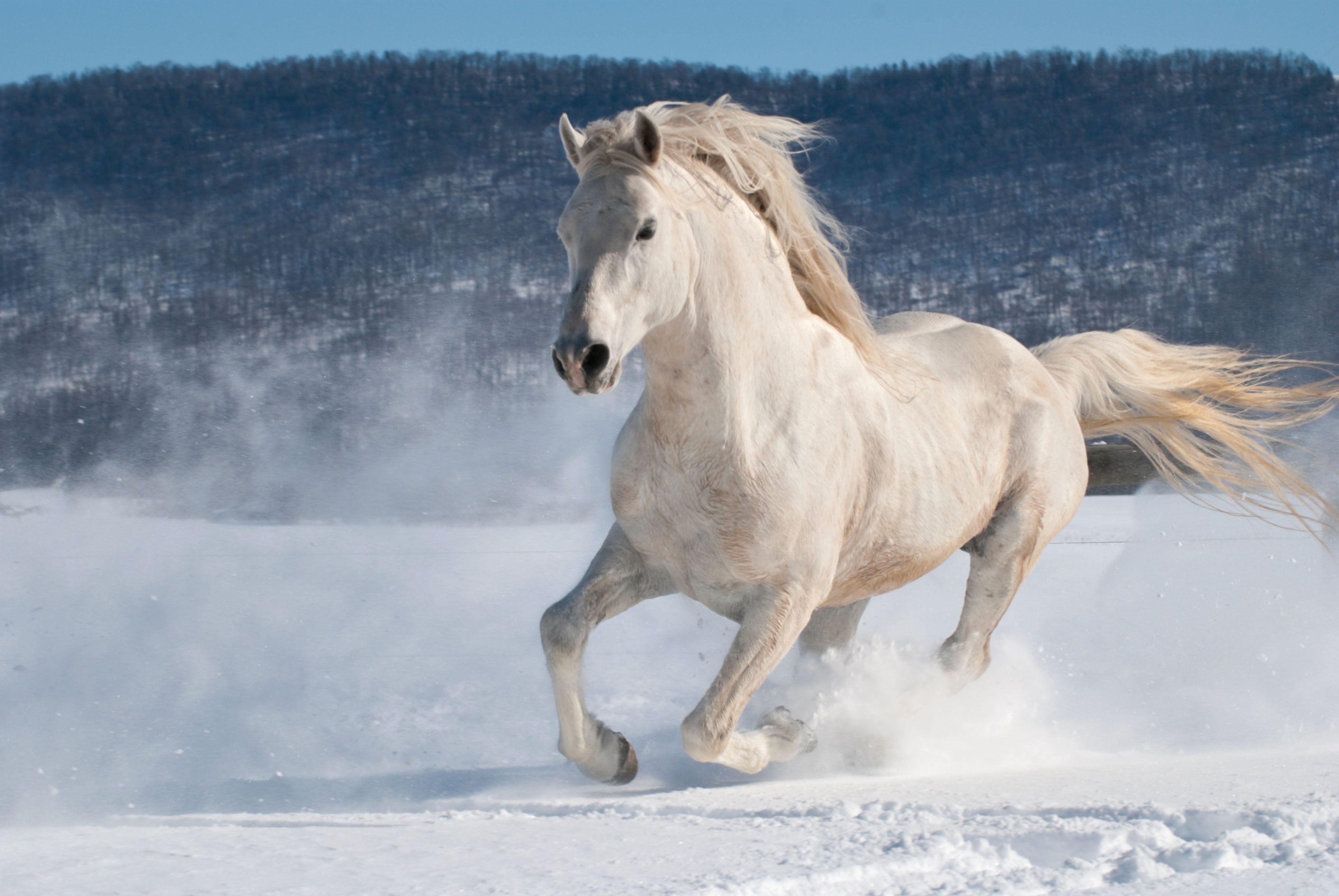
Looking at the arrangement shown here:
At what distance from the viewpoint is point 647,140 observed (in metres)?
1.89

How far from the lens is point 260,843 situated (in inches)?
66.8

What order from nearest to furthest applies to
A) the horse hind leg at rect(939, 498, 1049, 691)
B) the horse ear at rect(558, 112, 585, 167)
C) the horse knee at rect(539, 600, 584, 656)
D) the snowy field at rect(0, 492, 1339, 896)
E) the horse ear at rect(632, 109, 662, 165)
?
the snowy field at rect(0, 492, 1339, 896) → the horse ear at rect(632, 109, 662, 165) → the horse ear at rect(558, 112, 585, 167) → the horse knee at rect(539, 600, 584, 656) → the horse hind leg at rect(939, 498, 1049, 691)

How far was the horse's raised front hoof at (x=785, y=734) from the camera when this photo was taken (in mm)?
2408

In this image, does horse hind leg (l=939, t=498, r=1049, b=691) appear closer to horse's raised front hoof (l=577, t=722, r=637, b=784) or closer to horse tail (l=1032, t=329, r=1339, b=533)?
horse tail (l=1032, t=329, r=1339, b=533)

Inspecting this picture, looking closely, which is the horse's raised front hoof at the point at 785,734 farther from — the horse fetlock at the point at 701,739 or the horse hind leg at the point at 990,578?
the horse hind leg at the point at 990,578

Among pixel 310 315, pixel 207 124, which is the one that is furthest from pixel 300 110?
pixel 310 315

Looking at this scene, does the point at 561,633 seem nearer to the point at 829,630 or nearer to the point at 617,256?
the point at 617,256

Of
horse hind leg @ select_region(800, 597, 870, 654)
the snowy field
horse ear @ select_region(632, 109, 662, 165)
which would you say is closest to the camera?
the snowy field

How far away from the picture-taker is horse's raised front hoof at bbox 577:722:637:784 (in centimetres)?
231

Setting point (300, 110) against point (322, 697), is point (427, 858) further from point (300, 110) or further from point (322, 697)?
point (300, 110)

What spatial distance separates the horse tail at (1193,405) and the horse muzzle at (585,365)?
2027mm

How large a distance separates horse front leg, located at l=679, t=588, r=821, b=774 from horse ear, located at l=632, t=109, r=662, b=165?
0.89m

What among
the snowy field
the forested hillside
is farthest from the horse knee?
the forested hillside

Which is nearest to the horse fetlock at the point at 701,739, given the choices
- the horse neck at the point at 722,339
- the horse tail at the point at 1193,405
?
the horse neck at the point at 722,339
